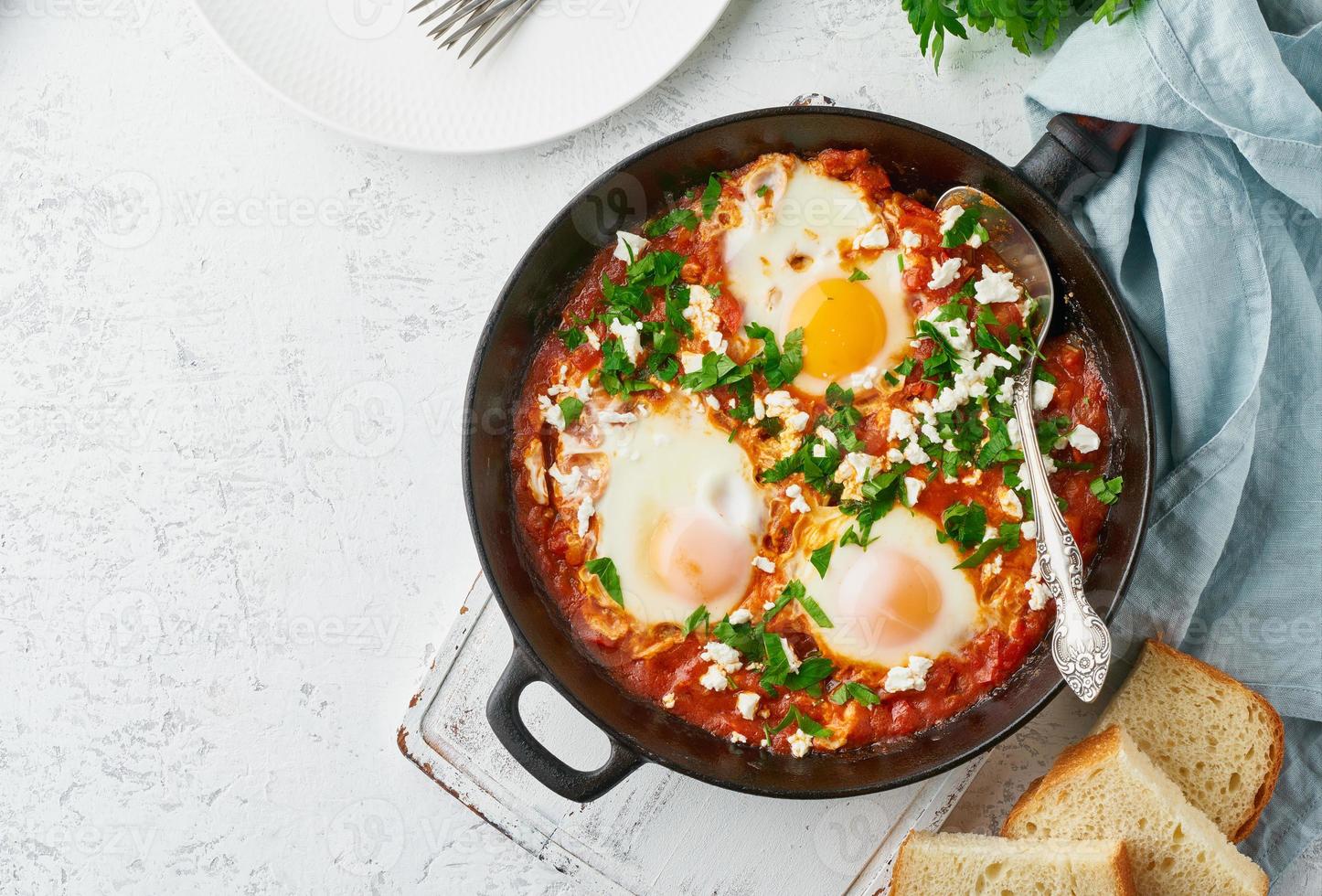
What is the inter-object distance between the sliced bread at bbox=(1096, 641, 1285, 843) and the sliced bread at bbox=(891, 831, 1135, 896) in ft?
1.28

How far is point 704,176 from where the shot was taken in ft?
10.3

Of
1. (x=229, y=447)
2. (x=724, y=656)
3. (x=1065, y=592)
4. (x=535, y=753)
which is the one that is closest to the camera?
(x=1065, y=592)

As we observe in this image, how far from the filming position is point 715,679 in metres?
2.95

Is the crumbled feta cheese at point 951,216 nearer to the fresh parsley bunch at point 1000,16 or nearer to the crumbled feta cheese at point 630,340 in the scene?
the fresh parsley bunch at point 1000,16

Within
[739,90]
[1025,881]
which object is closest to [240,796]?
[1025,881]

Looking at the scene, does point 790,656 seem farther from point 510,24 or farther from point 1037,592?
point 510,24

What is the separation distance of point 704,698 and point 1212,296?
6.37 feet

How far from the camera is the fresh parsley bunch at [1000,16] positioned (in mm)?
2885

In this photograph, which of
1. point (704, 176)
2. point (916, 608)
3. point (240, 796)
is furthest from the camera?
point (240, 796)

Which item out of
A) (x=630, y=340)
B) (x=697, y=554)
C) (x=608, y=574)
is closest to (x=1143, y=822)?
(x=697, y=554)

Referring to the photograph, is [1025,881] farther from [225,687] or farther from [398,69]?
[398,69]

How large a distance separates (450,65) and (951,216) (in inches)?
66.1

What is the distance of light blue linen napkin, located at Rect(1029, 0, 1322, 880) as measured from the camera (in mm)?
2816

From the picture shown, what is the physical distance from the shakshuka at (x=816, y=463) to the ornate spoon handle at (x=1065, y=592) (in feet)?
0.26
